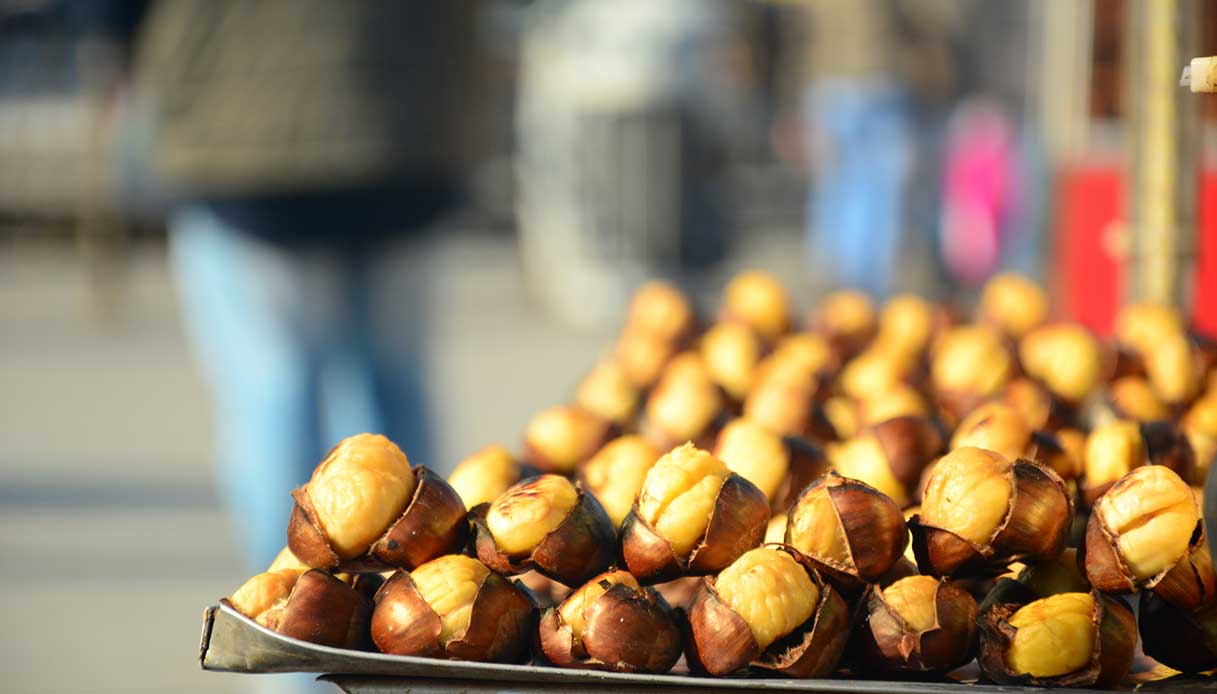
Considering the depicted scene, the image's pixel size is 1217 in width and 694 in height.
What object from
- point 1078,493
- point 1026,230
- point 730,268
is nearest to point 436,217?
point 1078,493

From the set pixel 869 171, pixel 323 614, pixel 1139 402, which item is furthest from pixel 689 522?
pixel 869 171

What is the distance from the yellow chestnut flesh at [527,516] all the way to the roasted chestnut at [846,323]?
933 mm

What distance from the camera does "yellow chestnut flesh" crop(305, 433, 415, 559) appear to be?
103cm

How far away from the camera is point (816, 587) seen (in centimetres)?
102

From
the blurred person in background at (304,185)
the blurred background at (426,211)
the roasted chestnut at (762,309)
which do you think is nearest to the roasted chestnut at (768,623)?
A: the roasted chestnut at (762,309)

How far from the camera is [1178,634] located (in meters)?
1.03

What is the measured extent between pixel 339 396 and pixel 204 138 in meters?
0.49

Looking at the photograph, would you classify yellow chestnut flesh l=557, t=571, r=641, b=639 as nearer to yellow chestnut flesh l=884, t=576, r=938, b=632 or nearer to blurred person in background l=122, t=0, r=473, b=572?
yellow chestnut flesh l=884, t=576, r=938, b=632

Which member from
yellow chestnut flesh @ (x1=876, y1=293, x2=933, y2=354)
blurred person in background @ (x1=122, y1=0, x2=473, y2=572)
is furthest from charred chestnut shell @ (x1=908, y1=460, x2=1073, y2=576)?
blurred person in background @ (x1=122, y1=0, x2=473, y2=572)

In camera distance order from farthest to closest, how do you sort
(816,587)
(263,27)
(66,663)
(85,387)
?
(85,387)
(66,663)
(263,27)
(816,587)

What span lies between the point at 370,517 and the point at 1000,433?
54cm

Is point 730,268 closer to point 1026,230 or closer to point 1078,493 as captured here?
point 1026,230

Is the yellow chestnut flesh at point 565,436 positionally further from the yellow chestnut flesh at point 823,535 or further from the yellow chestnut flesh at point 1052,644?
the yellow chestnut flesh at point 1052,644

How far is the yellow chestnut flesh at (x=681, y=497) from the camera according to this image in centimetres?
105
